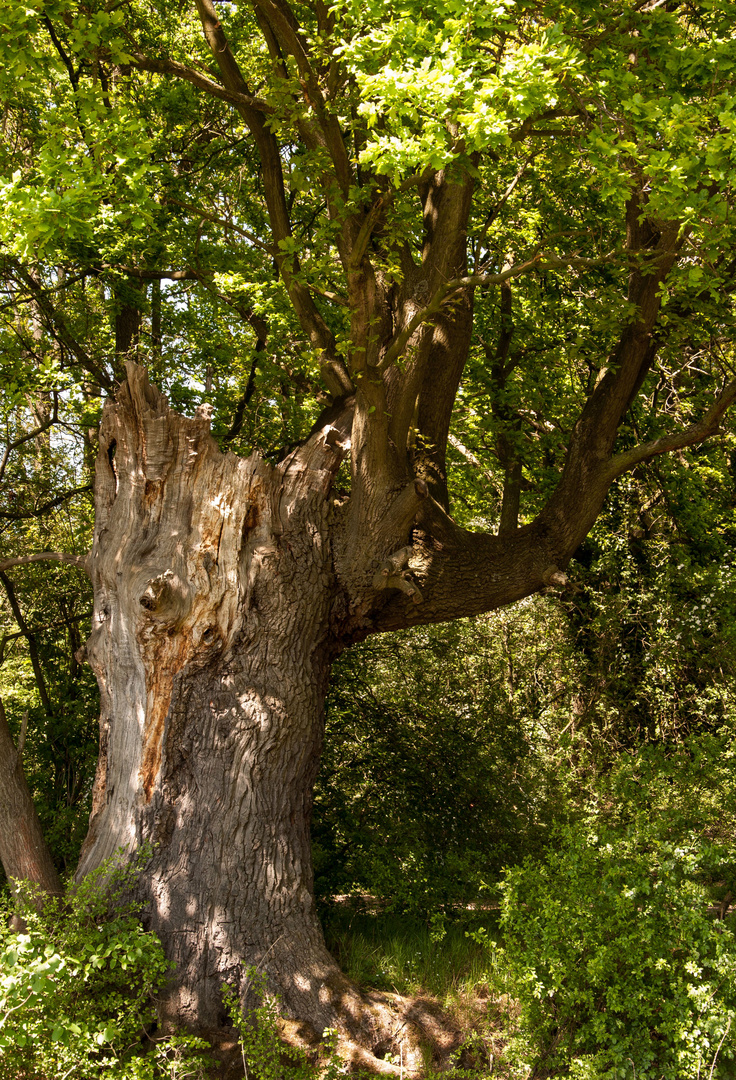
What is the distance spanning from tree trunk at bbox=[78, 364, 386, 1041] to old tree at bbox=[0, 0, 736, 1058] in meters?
0.02

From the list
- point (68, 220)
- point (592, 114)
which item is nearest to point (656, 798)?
point (592, 114)

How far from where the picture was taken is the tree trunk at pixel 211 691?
484 centimetres

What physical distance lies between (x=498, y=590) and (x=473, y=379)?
3693 millimetres

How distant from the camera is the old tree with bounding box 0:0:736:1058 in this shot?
4.61 meters

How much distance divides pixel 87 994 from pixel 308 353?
16.0 feet

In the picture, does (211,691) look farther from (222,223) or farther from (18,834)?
(222,223)

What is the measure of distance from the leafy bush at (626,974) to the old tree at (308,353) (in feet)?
3.66

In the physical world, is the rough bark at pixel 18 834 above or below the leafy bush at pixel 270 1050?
above

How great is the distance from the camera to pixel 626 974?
162 inches

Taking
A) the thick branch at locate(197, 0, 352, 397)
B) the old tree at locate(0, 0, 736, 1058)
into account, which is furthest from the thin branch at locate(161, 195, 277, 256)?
the old tree at locate(0, 0, 736, 1058)

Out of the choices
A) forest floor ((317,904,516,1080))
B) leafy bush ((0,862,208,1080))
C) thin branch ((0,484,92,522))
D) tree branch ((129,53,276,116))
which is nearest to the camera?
leafy bush ((0,862,208,1080))

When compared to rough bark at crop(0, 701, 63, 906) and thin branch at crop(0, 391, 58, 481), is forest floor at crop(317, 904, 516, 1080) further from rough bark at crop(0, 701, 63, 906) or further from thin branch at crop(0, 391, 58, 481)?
thin branch at crop(0, 391, 58, 481)

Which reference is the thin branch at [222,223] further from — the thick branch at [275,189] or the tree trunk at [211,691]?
the tree trunk at [211,691]

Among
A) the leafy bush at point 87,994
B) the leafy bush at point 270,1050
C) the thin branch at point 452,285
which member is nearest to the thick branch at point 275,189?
the thin branch at point 452,285
